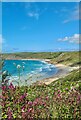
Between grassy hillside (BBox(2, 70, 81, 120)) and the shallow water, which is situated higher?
the shallow water

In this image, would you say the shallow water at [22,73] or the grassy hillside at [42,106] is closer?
the grassy hillside at [42,106]

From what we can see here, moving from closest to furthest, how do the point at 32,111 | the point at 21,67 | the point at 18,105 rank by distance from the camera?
the point at 32,111 < the point at 18,105 < the point at 21,67

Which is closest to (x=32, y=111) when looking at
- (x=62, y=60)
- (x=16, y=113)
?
(x=16, y=113)

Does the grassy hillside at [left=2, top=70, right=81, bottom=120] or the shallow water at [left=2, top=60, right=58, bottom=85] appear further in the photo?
the shallow water at [left=2, top=60, right=58, bottom=85]

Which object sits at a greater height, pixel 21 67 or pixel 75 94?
pixel 21 67

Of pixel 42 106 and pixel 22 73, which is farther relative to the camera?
pixel 22 73

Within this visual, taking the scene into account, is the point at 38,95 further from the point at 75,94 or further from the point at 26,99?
the point at 75,94

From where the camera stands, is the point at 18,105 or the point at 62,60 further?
the point at 62,60

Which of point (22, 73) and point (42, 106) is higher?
point (22, 73)

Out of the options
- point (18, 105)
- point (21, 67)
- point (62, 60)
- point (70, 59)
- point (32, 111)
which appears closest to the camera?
point (32, 111)

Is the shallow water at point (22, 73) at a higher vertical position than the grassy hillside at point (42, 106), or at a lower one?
higher
